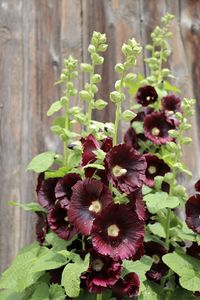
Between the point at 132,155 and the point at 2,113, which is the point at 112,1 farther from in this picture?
the point at 132,155

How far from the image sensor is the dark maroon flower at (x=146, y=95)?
1.69 meters

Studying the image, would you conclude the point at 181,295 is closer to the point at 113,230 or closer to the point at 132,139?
the point at 113,230

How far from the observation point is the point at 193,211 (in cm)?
136

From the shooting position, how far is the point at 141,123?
5.46ft

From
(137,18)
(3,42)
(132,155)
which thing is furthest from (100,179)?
(137,18)

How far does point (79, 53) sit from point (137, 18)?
30cm

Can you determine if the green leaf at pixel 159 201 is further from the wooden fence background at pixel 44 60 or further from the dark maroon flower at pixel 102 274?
the wooden fence background at pixel 44 60

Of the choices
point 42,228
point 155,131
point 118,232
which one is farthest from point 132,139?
point 118,232

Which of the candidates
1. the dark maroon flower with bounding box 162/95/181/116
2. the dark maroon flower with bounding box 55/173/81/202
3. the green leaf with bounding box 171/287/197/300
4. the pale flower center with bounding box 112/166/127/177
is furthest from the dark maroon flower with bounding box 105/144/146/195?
the dark maroon flower with bounding box 162/95/181/116

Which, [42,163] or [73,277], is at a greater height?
[42,163]

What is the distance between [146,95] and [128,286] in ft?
2.28

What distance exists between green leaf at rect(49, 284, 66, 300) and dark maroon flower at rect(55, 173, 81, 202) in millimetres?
192

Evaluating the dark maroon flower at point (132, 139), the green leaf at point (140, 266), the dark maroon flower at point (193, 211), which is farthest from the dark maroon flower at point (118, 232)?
the dark maroon flower at point (132, 139)

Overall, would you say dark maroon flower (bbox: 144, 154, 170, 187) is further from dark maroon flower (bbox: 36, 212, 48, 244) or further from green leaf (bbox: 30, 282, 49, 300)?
green leaf (bbox: 30, 282, 49, 300)
